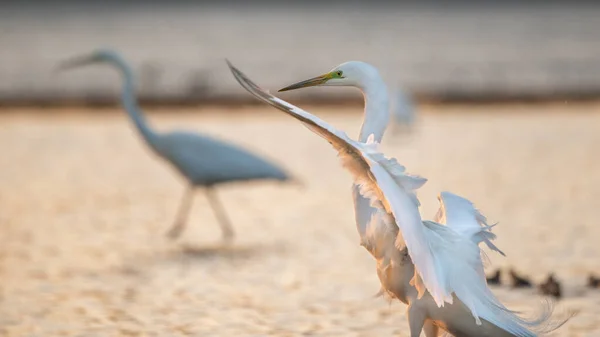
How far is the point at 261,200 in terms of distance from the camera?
13.5 m

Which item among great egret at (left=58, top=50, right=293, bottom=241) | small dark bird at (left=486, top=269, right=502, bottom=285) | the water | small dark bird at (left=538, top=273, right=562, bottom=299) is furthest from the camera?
the water

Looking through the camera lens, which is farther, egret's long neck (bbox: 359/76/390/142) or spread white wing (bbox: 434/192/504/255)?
egret's long neck (bbox: 359/76/390/142)

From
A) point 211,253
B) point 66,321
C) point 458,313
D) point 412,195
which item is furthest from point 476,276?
point 211,253

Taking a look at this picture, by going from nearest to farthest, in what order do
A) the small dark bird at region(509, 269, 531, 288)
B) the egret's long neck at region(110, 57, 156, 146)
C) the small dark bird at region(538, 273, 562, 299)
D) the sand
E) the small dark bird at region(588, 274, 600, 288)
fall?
the sand → the small dark bird at region(538, 273, 562, 299) → the small dark bird at region(588, 274, 600, 288) → the small dark bird at region(509, 269, 531, 288) → the egret's long neck at region(110, 57, 156, 146)

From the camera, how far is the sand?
302 inches

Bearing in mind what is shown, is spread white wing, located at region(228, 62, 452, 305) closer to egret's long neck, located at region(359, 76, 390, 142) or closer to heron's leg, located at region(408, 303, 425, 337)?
heron's leg, located at region(408, 303, 425, 337)

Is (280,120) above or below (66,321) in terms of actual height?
above

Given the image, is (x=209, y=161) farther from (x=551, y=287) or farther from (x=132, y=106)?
(x=551, y=287)

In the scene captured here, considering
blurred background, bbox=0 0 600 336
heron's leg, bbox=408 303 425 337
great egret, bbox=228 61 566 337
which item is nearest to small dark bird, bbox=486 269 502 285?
blurred background, bbox=0 0 600 336

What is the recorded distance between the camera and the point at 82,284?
347 inches

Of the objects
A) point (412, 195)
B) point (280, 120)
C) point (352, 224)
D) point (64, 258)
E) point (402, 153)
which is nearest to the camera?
point (412, 195)

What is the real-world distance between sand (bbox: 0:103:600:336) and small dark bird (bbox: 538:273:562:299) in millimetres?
75

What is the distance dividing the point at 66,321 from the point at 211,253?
2.83 m

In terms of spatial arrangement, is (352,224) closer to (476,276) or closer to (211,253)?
(211,253)
